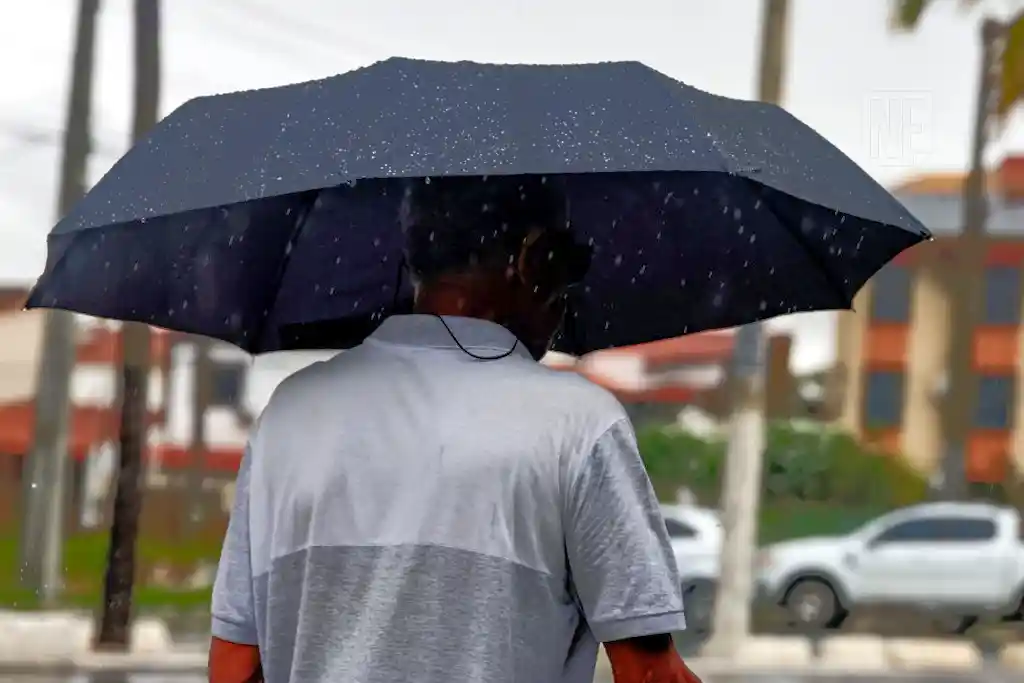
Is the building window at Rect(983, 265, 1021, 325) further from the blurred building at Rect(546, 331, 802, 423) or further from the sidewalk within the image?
the sidewalk

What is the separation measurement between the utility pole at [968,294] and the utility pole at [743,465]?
6041 millimetres

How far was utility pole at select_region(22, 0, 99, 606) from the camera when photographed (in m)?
14.3

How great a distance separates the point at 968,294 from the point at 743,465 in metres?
8.54

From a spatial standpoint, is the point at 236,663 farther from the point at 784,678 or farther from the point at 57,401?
the point at 57,401

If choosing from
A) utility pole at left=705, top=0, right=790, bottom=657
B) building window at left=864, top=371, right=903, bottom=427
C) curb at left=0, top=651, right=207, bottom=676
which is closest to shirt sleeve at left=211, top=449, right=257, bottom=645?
curb at left=0, top=651, right=207, bottom=676

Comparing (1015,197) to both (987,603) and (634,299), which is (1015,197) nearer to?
(987,603)

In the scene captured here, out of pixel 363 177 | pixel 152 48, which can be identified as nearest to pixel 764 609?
pixel 152 48

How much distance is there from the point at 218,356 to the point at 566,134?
19868 mm

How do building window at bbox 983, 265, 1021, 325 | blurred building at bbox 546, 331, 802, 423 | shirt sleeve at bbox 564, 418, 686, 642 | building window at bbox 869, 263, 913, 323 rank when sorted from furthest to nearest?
1. building window at bbox 869, 263, 913, 323
2. building window at bbox 983, 265, 1021, 325
3. blurred building at bbox 546, 331, 802, 423
4. shirt sleeve at bbox 564, 418, 686, 642

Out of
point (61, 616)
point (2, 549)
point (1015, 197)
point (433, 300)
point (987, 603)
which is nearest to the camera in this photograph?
point (433, 300)

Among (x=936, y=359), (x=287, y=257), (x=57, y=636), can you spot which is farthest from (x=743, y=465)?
(x=287, y=257)

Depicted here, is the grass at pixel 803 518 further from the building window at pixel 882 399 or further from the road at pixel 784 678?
the road at pixel 784 678

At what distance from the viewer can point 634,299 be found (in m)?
2.70

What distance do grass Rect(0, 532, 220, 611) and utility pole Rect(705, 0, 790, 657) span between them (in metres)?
4.64
